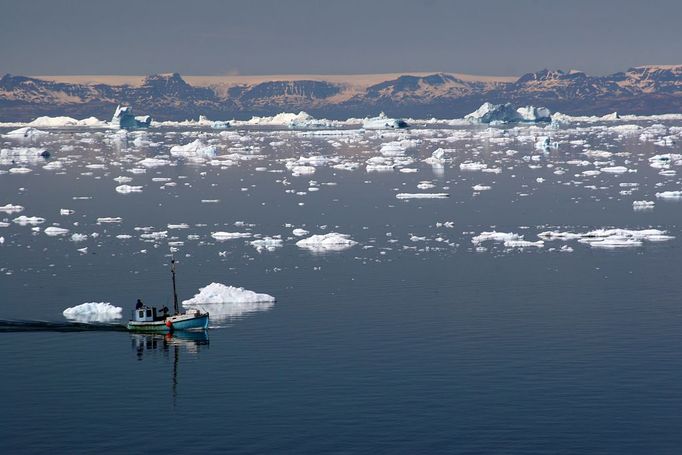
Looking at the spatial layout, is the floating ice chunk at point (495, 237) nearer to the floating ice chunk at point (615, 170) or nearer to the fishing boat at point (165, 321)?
the fishing boat at point (165, 321)

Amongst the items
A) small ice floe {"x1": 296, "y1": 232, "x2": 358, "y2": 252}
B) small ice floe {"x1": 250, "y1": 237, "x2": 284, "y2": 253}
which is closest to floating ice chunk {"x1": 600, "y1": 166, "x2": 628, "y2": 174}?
small ice floe {"x1": 296, "y1": 232, "x2": 358, "y2": 252}

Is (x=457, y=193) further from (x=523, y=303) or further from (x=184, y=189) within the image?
(x=523, y=303)

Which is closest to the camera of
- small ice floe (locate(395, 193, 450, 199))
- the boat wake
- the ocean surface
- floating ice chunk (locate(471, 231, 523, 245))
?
the ocean surface

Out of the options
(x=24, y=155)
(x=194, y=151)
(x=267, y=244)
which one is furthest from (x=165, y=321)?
(x=24, y=155)

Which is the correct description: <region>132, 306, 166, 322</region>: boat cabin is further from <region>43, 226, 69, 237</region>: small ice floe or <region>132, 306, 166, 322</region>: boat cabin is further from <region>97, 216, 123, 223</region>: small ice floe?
<region>97, 216, 123, 223</region>: small ice floe

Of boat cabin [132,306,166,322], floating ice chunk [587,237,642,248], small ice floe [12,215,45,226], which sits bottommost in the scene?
boat cabin [132,306,166,322]

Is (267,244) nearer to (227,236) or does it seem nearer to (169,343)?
(227,236)
